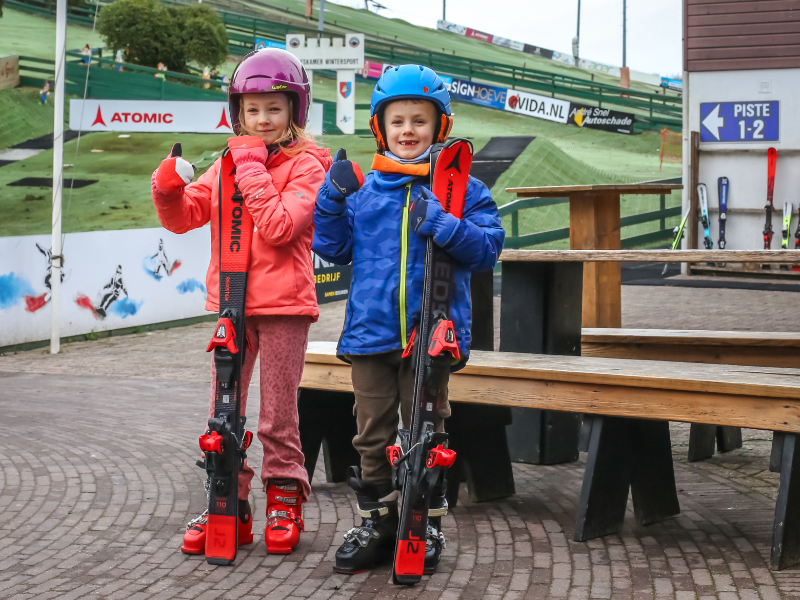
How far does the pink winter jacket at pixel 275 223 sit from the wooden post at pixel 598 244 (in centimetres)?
297

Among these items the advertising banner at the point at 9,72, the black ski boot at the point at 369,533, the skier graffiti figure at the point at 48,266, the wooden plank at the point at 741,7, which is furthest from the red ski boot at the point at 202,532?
the wooden plank at the point at 741,7

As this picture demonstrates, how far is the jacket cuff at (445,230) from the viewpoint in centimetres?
305

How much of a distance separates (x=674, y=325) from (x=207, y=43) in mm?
9025

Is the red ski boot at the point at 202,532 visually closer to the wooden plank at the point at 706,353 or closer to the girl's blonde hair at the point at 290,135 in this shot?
the girl's blonde hair at the point at 290,135

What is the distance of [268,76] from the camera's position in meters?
3.36

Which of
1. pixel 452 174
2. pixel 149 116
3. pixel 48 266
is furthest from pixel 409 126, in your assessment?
pixel 149 116

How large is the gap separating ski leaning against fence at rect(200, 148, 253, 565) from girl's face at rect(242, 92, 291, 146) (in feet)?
0.50

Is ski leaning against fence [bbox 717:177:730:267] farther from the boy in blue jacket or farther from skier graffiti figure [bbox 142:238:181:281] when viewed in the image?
the boy in blue jacket

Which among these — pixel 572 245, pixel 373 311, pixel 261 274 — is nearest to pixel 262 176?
A: pixel 261 274

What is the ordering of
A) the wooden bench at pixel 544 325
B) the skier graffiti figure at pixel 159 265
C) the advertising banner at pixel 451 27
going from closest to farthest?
the wooden bench at pixel 544 325 < the skier graffiti figure at pixel 159 265 < the advertising banner at pixel 451 27

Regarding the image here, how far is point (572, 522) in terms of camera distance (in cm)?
388

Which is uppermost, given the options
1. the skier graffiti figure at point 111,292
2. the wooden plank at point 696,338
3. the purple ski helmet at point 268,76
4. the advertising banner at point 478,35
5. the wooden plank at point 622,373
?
the advertising banner at point 478,35

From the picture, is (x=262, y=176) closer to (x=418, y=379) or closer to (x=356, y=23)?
(x=418, y=379)

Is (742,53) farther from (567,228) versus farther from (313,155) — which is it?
(313,155)
